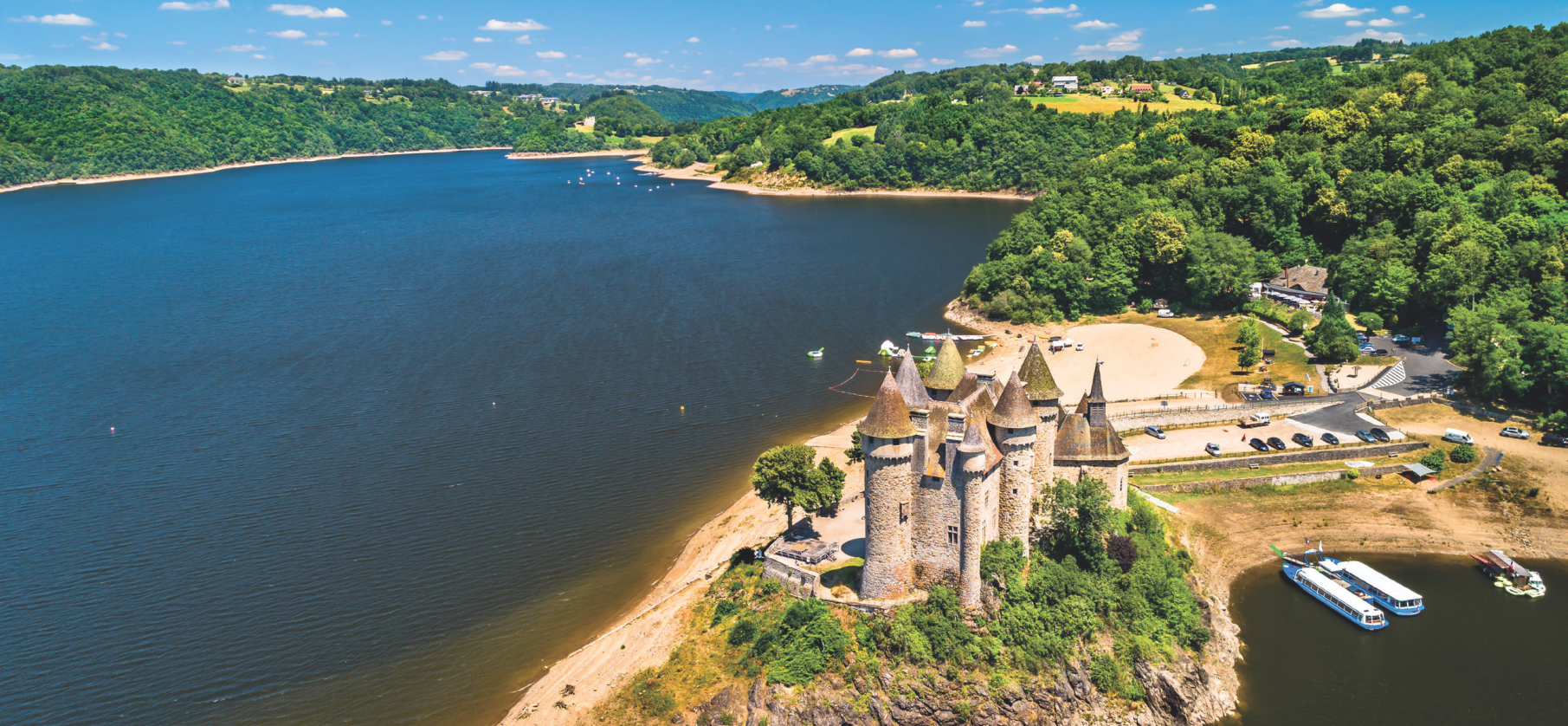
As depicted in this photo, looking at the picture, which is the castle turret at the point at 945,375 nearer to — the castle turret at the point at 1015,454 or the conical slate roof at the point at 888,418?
the castle turret at the point at 1015,454

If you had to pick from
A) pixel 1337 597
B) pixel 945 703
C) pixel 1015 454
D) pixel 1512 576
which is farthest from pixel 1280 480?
pixel 945 703

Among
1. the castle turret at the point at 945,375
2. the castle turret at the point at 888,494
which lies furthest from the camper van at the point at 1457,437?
the castle turret at the point at 888,494

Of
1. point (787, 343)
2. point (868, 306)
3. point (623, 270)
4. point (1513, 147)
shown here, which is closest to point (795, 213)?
point (623, 270)

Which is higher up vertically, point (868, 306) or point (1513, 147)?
point (1513, 147)

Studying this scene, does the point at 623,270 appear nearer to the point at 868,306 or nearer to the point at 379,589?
the point at 868,306

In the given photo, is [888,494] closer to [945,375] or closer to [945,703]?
[945,375]

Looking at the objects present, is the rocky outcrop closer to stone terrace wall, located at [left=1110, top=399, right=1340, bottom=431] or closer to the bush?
stone terrace wall, located at [left=1110, top=399, right=1340, bottom=431]
